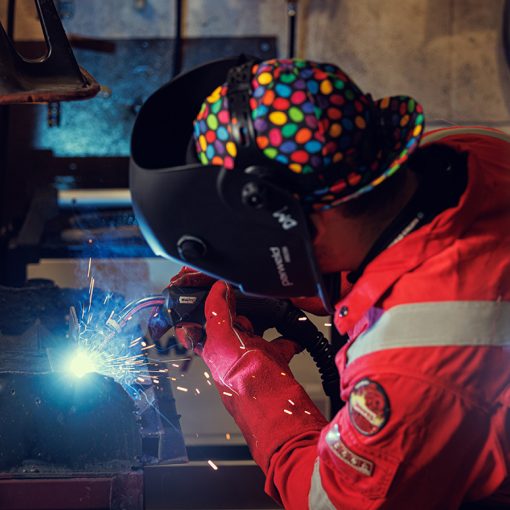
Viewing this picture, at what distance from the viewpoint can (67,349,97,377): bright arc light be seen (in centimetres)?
171

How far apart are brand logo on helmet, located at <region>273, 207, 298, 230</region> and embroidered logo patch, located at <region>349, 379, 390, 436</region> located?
0.29 m

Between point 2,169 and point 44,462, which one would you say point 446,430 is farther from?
point 2,169

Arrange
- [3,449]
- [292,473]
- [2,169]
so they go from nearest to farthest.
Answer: [292,473]
[3,449]
[2,169]

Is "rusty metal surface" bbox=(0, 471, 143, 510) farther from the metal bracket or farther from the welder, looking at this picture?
the metal bracket

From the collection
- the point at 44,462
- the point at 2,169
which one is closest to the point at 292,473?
the point at 44,462

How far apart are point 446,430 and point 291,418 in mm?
405

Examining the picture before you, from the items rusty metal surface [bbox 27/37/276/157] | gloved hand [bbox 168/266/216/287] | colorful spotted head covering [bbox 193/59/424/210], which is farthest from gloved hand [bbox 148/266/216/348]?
rusty metal surface [bbox 27/37/276/157]

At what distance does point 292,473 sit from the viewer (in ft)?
4.70

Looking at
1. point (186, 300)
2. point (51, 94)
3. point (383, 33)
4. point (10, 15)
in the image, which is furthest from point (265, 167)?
point (10, 15)

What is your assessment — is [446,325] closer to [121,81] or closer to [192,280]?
[192,280]

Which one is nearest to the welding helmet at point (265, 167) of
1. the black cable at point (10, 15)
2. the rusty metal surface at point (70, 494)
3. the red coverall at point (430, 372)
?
the red coverall at point (430, 372)

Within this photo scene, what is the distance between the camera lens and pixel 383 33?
11.0 ft

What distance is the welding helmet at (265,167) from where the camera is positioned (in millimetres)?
1188

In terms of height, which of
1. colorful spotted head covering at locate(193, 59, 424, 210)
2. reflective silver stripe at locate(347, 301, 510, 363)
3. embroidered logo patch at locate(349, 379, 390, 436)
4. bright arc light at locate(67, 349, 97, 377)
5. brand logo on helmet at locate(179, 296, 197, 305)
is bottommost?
bright arc light at locate(67, 349, 97, 377)
